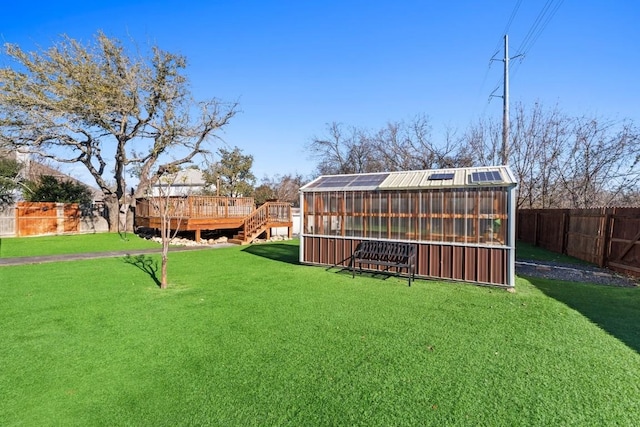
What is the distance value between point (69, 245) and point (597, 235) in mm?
20330

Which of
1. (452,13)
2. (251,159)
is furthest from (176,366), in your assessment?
(251,159)

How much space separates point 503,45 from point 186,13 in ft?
47.1

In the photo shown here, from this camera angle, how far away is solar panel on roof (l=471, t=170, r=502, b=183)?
801 cm

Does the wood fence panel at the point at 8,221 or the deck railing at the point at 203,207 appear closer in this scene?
the deck railing at the point at 203,207

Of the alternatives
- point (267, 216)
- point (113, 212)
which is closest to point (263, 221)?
point (267, 216)

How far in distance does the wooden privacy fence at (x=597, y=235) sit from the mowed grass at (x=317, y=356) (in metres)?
2.63

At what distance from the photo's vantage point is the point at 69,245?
15008 mm

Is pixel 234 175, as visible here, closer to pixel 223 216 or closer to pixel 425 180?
pixel 223 216

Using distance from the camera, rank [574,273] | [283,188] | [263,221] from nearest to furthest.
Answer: [574,273] → [263,221] → [283,188]

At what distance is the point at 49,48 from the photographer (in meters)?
16.7

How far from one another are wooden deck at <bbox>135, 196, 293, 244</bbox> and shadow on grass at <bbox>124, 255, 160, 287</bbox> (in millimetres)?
3616

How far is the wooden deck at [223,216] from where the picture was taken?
16453 millimetres

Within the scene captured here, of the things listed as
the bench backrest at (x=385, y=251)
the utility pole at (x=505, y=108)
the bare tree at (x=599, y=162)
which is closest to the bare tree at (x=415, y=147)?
the bare tree at (x=599, y=162)

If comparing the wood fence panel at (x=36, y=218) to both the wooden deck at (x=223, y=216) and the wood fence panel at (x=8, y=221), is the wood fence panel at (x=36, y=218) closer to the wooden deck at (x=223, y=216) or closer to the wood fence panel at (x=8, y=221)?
the wood fence panel at (x=8, y=221)
